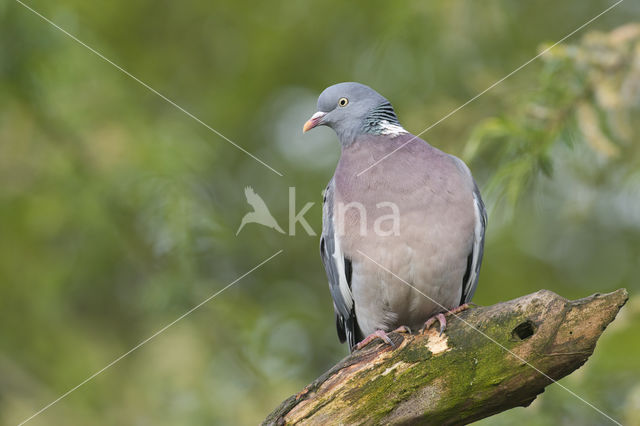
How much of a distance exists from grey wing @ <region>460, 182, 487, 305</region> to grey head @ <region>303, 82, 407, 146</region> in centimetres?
74

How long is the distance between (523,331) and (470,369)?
31 cm

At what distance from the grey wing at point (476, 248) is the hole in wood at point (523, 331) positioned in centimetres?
109

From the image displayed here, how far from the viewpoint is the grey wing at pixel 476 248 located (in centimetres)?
446

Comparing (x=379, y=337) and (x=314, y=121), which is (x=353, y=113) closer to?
(x=314, y=121)

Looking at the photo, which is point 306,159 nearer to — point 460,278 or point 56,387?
point 56,387

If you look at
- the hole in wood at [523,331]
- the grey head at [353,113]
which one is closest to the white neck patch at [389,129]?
the grey head at [353,113]

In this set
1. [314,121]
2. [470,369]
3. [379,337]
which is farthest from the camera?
[314,121]

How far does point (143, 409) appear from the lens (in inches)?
286

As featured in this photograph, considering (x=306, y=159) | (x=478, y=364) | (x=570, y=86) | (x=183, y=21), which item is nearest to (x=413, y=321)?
(x=478, y=364)

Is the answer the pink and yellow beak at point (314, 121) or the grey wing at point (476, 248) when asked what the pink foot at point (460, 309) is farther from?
the pink and yellow beak at point (314, 121)

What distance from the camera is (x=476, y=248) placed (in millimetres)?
4496

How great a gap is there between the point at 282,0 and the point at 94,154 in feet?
11.3

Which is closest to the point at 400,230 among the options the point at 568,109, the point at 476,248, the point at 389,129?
the point at 476,248

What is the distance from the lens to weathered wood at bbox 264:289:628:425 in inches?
130
